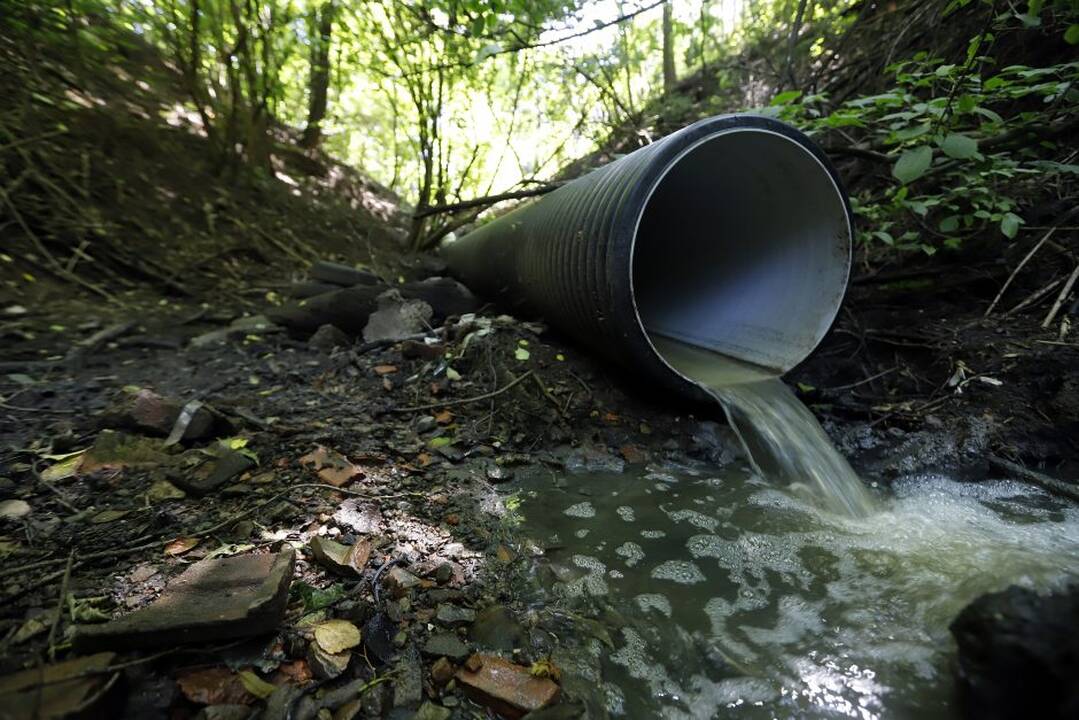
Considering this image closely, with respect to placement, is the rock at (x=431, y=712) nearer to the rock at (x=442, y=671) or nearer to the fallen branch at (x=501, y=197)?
the rock at (x=442, y=671)

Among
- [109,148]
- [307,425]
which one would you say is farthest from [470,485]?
[109,148]

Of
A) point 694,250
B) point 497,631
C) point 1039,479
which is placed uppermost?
point 694,250

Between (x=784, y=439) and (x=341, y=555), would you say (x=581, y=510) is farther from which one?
(x=784, y=439)

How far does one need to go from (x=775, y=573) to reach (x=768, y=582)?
0.21ft

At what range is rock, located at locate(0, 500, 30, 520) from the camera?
166cm

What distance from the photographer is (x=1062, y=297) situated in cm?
296

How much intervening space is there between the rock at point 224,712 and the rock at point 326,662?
153 millimetres

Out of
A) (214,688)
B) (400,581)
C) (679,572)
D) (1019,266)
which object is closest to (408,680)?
(400,581)

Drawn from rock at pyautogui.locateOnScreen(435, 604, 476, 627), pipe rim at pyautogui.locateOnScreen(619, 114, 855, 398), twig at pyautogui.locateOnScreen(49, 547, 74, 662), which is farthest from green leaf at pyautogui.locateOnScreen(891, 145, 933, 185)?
twig at pyautogui.locateOnScreen(49, 547, 74, 662)

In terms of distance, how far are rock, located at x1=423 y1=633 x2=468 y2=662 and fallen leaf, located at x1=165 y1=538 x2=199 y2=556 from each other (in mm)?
846

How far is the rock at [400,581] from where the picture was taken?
1.50 metres

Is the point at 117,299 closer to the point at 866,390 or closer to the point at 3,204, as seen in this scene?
the point at 3,204

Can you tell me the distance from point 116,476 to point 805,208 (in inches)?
148

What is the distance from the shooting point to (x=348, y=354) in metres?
3.60
